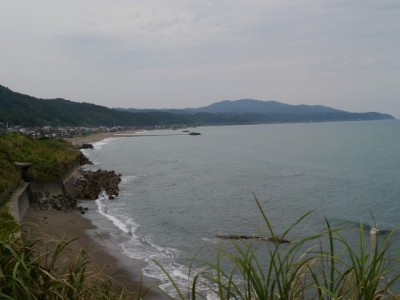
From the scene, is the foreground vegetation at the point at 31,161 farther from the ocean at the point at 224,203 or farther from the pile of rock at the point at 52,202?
the ocean at the point at 224,203

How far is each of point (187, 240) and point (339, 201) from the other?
45.5 ft

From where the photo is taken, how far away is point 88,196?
2956 centimetres

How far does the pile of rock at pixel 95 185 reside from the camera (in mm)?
29891

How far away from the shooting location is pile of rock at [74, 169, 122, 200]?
29.9 meters

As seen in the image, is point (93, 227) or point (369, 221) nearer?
point (93, 227)

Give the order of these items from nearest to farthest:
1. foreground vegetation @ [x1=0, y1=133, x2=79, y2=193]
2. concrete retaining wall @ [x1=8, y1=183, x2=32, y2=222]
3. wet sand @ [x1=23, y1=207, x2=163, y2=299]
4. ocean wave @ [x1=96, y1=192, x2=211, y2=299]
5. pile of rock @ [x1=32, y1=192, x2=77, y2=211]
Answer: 1. wet sand @ [x1=23, y1=207, x2=163, y2=299]
2. ocean wave @ [x1=96, y1=192, x2=211, y2=299]
3. concrete retaining wall @ [x1=8, y1=183, x2=32, y2=222]
4. foreground vegetation @ [x1=0, y1=133, x2=79, y2=193]
5. pile of rock @ [x1=32, y1=192, x2=77, y2=211]

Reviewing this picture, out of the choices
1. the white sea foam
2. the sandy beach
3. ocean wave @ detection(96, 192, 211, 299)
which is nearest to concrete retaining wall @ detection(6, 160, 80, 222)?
the sandy beach

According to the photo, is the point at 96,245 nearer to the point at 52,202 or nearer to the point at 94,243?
the point at 94,243

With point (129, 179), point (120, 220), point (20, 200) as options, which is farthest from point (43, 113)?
point (20, 200)

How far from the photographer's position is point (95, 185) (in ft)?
108

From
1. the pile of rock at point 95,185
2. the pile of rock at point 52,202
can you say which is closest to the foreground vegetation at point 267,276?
the pile of rock at point 52,202

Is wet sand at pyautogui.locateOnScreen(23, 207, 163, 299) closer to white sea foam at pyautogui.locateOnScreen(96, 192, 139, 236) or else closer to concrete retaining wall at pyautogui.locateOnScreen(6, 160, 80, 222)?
concrete retaining wall at pyautogui.locateOnScreen(6, 160, 80, 222)

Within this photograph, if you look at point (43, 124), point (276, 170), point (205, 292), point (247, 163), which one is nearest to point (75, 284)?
point (205, 292)

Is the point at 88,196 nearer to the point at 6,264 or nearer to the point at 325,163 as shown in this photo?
the point at 6,264
